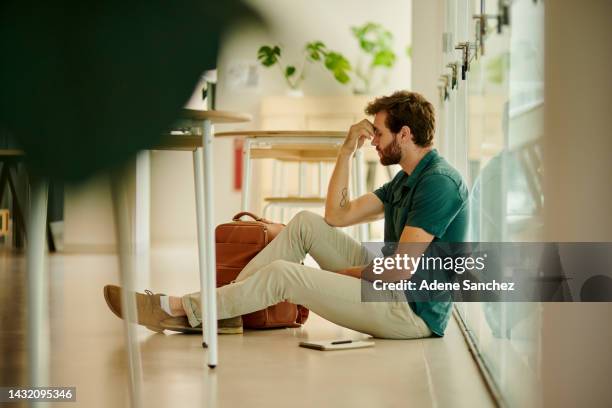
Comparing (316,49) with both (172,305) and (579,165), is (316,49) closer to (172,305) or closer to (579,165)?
(579,165)

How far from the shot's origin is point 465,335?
9.43 ft

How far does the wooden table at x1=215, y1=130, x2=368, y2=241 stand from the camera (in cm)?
352

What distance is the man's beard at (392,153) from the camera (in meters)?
2.84

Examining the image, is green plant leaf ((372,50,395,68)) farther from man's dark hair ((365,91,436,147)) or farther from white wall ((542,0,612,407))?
white wall ((542,0,612,407))

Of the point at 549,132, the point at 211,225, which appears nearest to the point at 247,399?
the point at 211,225

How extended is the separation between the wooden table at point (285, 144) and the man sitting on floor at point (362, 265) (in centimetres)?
54

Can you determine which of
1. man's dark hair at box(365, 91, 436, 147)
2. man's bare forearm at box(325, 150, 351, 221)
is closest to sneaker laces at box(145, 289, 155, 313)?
man's bare forearm at box(325, 150, 351, 221)

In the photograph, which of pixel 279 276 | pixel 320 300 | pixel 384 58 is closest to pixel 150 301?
pixel 279 276

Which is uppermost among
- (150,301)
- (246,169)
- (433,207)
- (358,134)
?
(358,134)

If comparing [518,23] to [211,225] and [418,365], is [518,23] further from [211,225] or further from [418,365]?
[418,365]

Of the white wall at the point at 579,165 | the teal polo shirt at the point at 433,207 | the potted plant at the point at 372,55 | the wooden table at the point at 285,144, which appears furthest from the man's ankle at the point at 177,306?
the potted plant at the point at 372,55

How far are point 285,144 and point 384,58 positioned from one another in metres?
3.63

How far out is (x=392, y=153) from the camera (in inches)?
112

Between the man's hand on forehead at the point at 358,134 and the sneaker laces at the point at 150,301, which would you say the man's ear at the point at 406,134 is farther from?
the sneaker laces at the point at 150,301
